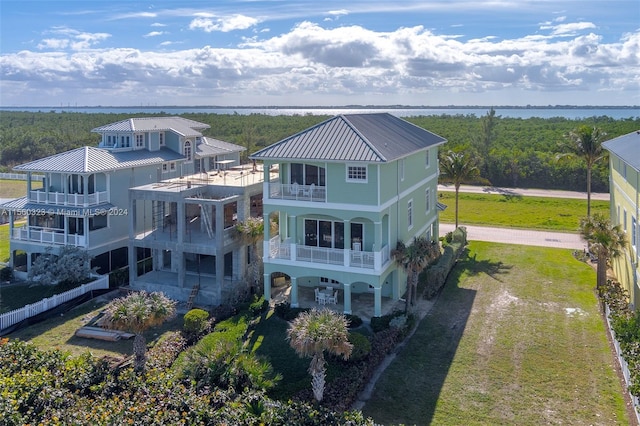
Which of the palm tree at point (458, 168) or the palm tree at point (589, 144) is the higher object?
the palm tree at point (589, 144)

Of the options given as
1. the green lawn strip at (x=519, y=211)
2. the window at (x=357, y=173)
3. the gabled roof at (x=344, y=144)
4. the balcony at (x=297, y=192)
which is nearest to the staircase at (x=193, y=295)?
the balcony at (x=297, y=192)

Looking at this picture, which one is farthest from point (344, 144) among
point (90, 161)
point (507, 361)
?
point (90, 161)

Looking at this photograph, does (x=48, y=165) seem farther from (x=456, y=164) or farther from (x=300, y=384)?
(x=456, y=164)

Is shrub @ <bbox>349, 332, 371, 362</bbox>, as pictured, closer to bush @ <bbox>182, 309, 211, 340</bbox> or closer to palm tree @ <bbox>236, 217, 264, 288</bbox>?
bush @ <bbox>182, 309, 211, 340</bbox>

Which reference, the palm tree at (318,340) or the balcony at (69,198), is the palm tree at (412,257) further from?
the balcony at (69,198)

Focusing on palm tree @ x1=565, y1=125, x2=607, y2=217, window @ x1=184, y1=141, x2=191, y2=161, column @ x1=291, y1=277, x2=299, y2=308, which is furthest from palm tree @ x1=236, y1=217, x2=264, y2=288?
palm tree @ x1=565, y1=125, x2=607, y2=217

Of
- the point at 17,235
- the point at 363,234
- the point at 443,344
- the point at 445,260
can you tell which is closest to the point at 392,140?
the point at 363,234

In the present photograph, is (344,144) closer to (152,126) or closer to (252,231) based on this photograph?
(252,231)
